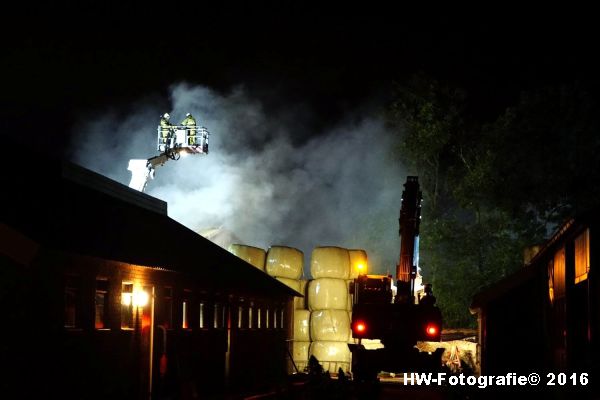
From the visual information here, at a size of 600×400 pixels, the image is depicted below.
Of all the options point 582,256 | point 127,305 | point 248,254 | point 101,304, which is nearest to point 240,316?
point 248,254

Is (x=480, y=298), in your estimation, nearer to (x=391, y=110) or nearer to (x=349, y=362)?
(x=349, y=362)

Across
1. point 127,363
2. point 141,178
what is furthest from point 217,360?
point 141,178

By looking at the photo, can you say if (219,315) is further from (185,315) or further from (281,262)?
(281,262)

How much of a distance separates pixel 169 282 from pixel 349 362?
13808 mm

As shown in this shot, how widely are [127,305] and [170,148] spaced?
63.2 ft

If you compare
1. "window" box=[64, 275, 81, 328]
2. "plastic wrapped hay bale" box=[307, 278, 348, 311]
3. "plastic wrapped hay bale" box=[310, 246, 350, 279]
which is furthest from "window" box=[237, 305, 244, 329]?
"window" box=[64, 275, 81, 328]

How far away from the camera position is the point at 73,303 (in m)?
16.9

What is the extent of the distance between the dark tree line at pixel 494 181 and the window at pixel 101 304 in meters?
27.0

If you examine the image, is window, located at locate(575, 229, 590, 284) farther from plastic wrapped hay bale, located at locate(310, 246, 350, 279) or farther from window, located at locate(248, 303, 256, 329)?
plastic wrapped hay bale, located at locate(310, 246, 350, 279)

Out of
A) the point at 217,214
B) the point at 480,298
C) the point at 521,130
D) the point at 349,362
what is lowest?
the point at 349,362

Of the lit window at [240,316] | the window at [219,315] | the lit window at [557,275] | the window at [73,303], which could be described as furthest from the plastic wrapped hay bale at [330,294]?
the window at [73,303]

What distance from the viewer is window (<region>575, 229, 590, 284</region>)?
1475 cm

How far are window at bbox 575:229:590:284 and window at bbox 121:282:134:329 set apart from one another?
8.56 metres

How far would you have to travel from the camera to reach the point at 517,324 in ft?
85.4
